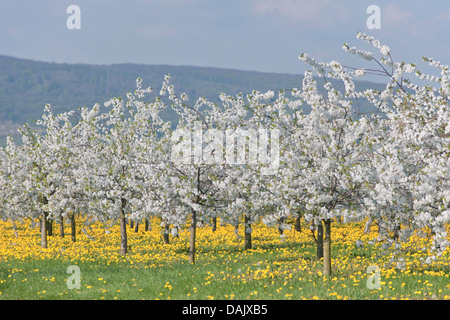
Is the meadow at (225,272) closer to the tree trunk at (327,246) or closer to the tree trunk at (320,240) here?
the tree trunk at (327,246)

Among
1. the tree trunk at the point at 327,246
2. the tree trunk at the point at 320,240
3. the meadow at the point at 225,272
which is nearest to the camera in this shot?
the meadow at the point at 225,272

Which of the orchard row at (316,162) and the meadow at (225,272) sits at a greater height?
the orchard row at (316,162)

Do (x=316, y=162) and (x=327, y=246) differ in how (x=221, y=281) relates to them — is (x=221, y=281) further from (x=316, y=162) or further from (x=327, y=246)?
(x=316, y=162)

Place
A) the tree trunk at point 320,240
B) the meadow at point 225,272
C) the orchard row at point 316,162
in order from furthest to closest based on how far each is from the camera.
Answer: the tree trunk at point 320,240
the meadow at point 225,272
the orchard row at point 316,162

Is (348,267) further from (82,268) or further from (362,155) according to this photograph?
(82,268)

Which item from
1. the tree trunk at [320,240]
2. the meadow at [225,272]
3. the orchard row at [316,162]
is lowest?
the meadow at [225,272]

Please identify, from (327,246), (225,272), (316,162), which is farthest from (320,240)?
(316,162)

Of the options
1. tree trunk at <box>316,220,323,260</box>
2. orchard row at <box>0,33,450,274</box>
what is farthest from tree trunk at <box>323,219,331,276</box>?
Answer: tree trunk at <box>316,220,323,260</box>

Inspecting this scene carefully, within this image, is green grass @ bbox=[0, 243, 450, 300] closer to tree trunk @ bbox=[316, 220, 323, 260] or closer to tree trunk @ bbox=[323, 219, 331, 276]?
tree trunk @ bbox=[323, 219, 331, 276]

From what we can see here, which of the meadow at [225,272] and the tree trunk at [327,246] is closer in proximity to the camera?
the meadow at [225,272]

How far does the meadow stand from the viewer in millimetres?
11715

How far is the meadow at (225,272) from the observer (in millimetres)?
11715

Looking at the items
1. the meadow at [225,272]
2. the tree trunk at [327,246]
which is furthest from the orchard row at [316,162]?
the meadow at [225,272]
